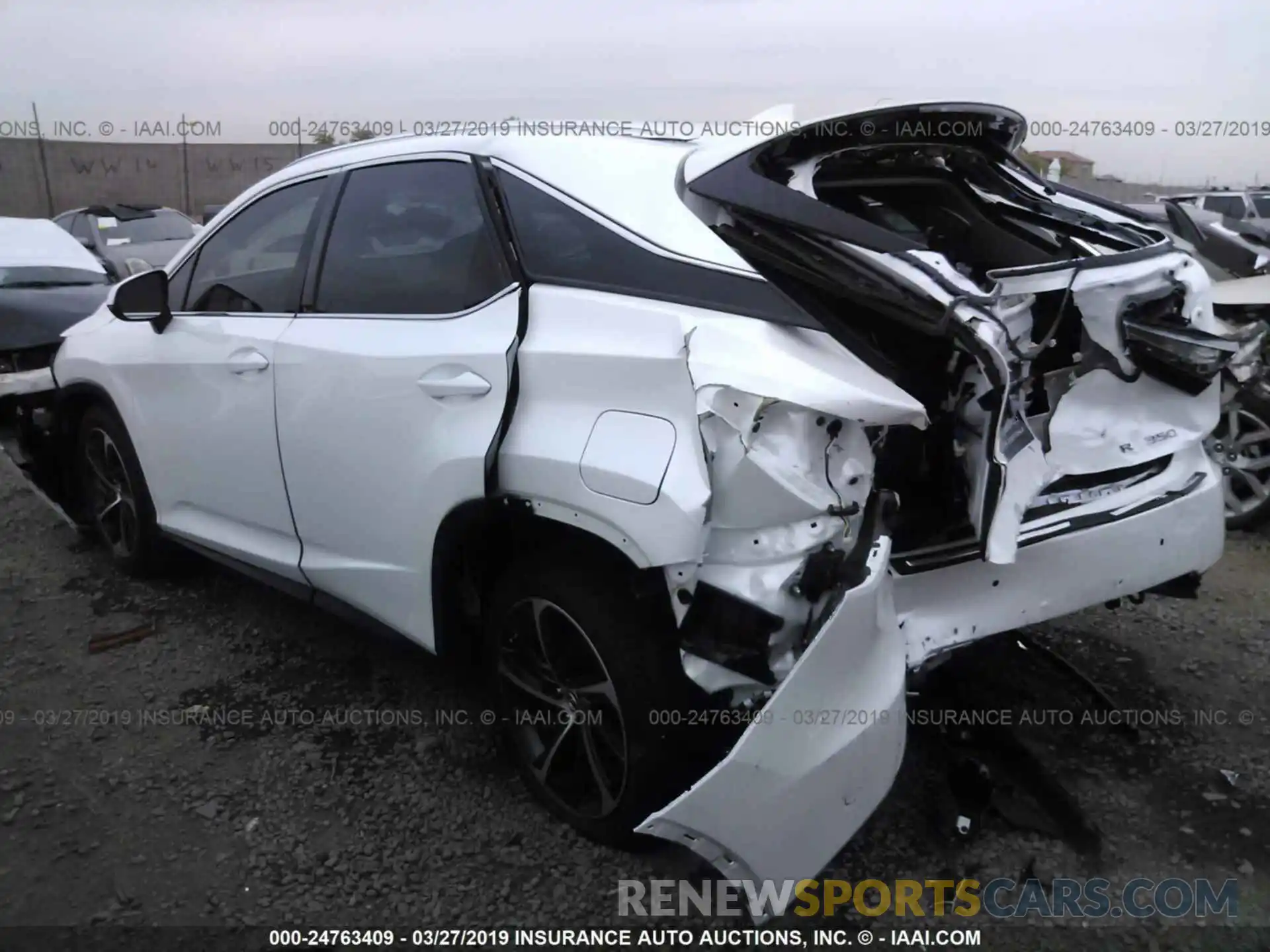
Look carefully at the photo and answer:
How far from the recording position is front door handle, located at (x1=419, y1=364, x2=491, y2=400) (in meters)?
2.56

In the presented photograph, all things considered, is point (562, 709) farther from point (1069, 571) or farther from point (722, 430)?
point (1069, 571)

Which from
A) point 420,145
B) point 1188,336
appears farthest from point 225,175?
point 1188,336

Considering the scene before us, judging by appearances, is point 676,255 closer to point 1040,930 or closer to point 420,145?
point 420,145

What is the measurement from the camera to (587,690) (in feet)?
8.30

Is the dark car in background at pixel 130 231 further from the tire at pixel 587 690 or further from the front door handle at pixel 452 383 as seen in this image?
the tire at pixel 587 690

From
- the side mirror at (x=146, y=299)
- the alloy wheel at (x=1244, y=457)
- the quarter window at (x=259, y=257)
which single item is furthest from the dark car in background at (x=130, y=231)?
the alloy wheel at (x=1244, y=457)

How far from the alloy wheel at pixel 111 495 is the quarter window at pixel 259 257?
100 cm

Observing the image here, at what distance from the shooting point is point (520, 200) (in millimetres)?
2701

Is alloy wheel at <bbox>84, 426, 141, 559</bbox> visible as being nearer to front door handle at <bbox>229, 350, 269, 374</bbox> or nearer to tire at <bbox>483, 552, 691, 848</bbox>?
front door handle at <bbox>229, 350, 269, 374</bbox>

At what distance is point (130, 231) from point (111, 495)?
8003 millimetres

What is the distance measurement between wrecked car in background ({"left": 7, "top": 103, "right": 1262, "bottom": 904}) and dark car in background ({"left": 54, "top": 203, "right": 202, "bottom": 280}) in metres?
8.56

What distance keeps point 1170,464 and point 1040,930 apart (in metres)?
1.31

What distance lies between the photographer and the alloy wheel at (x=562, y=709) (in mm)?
2520

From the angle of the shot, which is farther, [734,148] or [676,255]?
[734,148]
